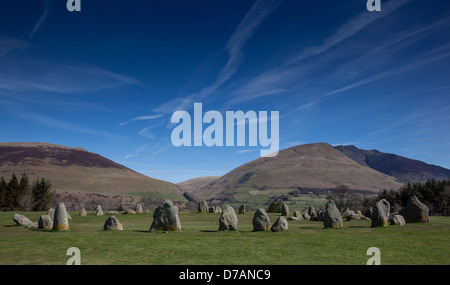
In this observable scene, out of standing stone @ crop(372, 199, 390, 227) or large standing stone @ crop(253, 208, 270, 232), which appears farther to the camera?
standing stone @ crop(372, 199, 390, 227)

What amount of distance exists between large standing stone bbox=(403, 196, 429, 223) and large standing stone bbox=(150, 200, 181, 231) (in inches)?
796

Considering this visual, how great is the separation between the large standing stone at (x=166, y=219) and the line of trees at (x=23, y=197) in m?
45.9

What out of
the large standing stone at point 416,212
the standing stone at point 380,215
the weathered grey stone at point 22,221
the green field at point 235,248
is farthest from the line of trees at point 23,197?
the large standing stone at point 416,212

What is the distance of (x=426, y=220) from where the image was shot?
27.9 meters

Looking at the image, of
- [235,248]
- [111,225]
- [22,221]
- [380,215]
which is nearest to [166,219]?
[111,225]

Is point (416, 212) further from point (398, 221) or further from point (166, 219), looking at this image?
point (166, 219)

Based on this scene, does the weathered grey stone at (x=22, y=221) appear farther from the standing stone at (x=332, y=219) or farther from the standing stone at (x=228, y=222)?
the standing stone at (x=332, y=219)

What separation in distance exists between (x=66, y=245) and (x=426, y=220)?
1114 inches

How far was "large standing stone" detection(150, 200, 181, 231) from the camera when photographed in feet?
74.9

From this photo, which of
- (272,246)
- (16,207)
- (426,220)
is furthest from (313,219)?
(16,207)

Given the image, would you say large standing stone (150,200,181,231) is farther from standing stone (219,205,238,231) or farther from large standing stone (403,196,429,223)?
large standing stone (403,196,429,223)

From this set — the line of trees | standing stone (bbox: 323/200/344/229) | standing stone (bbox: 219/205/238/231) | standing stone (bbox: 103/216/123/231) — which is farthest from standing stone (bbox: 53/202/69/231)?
the line of trees

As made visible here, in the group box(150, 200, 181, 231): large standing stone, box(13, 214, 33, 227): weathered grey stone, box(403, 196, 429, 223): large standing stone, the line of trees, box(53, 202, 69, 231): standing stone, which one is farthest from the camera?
the line of trees
